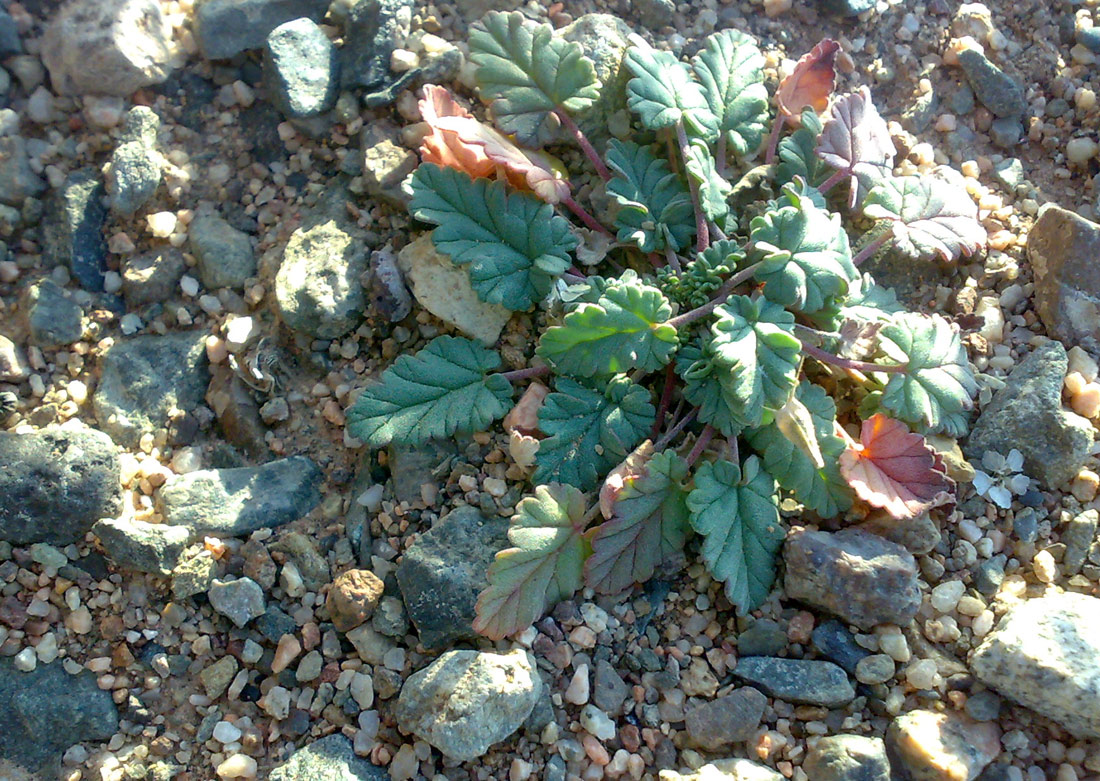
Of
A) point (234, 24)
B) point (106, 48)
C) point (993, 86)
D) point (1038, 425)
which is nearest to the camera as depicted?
point (1038, 425)

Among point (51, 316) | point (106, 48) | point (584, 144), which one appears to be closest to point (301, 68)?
point (106, 48)

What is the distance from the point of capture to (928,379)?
2738 mm

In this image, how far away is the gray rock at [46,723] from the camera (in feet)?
8.41

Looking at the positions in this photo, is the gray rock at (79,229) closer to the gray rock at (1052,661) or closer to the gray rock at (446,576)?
the gray rock at (446,576)

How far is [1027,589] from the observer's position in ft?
8.62

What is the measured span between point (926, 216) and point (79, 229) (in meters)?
2.84

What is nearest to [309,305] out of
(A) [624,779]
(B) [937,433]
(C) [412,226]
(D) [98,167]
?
(C) [412,226]

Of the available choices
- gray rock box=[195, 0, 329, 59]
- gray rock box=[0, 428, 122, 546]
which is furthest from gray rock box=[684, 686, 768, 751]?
A: gray rock box=[195, 0, 329, 59]

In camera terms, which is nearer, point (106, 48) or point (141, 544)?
point (141, 544)

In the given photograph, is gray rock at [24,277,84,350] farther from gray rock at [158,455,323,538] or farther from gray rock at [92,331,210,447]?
gray rock at [158,455,323,538]

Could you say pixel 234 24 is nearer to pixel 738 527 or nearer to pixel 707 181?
pixel 707 181

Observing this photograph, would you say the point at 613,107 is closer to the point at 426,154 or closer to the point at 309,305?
the point at 426,154

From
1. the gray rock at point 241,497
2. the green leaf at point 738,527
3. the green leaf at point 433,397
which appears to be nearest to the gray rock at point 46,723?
the gray rock at point 241,497

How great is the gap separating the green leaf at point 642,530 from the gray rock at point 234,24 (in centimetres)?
218
